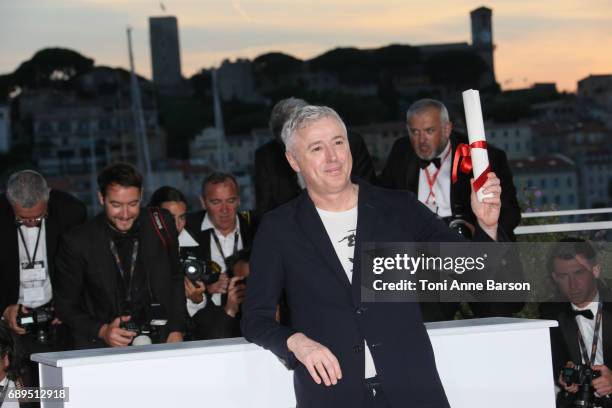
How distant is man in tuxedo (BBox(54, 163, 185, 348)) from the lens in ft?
14.7

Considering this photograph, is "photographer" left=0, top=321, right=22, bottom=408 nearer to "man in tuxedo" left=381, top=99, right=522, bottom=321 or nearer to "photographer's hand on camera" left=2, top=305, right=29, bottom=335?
"photographer's hand on camera" left=2, top=305, right=29, bottom=335

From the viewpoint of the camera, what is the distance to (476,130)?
272 cm

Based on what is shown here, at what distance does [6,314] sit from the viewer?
17.4ft

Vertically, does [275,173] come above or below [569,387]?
above

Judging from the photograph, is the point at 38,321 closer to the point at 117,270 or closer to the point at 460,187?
the point at 117,270

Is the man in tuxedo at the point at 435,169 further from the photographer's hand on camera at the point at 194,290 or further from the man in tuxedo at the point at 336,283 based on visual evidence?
the man in tuxedo at the point at 336,283

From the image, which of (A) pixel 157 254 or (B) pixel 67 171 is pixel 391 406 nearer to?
(A) pixel 157 254

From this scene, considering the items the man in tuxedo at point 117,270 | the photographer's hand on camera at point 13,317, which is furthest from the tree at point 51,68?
the man in tuxedo at point 117,270

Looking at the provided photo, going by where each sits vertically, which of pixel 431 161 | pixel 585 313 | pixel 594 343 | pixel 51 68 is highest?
pixel 51 68

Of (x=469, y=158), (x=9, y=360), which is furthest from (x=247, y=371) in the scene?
(x=9, y=360)

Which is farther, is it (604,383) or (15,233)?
(15,233)

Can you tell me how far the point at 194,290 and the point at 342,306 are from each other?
284 centimetres

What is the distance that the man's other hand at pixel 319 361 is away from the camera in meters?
2.66

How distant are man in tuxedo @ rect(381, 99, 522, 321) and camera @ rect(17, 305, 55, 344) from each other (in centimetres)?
179
